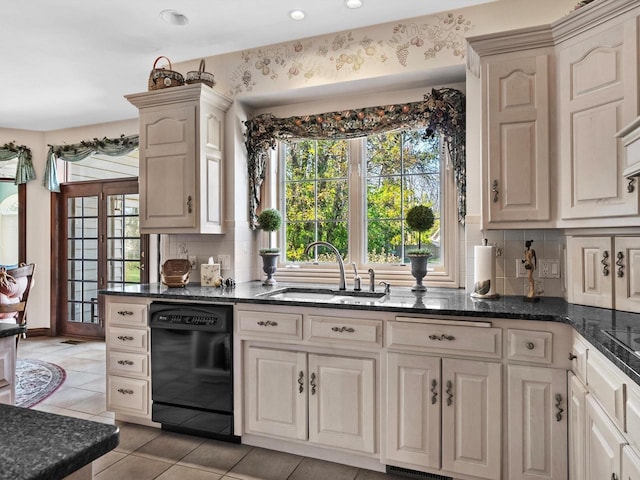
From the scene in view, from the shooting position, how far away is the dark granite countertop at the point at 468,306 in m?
1.56

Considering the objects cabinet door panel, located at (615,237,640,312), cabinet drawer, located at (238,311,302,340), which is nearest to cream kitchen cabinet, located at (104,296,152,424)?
cabinet drawer, located at (238,311,302,340)

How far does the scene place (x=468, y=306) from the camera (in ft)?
7.23

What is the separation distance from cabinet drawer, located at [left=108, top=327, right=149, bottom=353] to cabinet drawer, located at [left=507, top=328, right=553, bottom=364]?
87.6 inches

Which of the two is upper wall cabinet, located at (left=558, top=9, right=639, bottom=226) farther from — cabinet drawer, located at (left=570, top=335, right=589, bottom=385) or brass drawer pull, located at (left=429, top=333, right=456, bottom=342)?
brass drawer pull, located at (left=429, top=333, right=456, bottom=342)

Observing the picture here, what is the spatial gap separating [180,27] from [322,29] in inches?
38.6

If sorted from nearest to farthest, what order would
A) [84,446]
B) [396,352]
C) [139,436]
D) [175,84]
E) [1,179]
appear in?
[84,446]
[396,352]
[139,436]
[175,84]
[1,179]

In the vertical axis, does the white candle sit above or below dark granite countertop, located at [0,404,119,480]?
above

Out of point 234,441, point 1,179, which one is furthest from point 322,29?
point 1,179

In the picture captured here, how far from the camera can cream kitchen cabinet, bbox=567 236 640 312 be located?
2.06 m

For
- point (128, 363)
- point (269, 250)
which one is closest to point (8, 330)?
point (128, 363)

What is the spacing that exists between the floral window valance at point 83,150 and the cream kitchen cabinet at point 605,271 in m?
4.48

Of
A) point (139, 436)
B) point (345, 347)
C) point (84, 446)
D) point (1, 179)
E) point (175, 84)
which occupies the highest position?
point (175, 84)

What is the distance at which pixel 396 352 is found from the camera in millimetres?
2227

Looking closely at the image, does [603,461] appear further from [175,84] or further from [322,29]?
[175,84]
